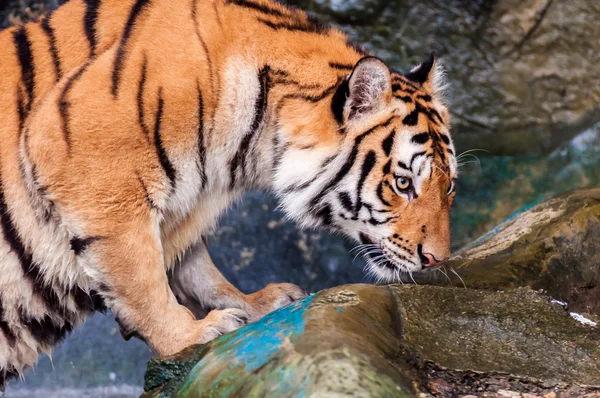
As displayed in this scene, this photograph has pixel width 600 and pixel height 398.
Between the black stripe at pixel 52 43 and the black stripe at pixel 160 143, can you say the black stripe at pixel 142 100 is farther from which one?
the black stripe at pixel 52 43

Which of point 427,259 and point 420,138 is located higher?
point 420,138

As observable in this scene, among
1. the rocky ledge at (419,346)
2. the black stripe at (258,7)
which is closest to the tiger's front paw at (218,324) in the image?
the rocky ledge at (419,346)

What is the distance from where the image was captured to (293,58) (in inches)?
127

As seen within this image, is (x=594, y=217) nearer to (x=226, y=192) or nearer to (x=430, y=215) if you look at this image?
(x=430, y=215)

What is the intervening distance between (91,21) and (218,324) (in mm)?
1380

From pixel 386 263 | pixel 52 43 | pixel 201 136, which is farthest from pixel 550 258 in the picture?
pixel 52 43

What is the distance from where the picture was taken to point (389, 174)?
317 cm

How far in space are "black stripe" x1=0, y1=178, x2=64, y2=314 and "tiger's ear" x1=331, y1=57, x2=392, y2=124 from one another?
1.39 meters

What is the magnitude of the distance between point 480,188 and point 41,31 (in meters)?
3.92

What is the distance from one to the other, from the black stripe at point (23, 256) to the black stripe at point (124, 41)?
25.6 inches

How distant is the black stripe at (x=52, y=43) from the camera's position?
3250 millimetres

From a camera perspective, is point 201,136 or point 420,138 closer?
point 201,136

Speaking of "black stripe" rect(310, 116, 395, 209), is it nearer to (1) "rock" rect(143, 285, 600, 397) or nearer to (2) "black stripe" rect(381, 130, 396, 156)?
(2) "black stripe" rect(381, 130, 396, 156)

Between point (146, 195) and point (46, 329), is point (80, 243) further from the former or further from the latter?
point (46, 329)
